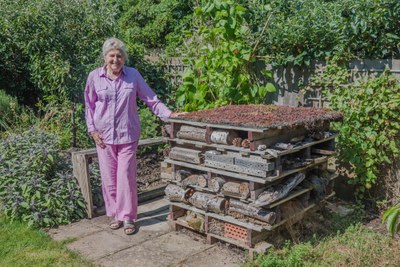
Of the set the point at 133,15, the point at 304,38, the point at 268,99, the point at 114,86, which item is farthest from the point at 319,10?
the point at 133,15

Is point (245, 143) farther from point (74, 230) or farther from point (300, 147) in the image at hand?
point (74, 230)

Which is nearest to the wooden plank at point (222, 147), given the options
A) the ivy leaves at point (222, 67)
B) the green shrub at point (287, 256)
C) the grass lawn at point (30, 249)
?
the green shrub at point (287, 256)

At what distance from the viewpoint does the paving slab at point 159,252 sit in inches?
143

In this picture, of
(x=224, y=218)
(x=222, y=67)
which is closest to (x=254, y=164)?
(x=224, y=218)

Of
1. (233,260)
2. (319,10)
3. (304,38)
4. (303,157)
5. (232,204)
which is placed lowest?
(233,260)

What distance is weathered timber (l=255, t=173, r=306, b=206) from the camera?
3529mm

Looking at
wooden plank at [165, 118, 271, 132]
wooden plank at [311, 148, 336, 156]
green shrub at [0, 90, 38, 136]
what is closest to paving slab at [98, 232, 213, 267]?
wooden plank at [165, 118, 271, 132]

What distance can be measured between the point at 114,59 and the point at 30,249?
1815 millimetres

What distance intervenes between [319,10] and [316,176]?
2.11 meters

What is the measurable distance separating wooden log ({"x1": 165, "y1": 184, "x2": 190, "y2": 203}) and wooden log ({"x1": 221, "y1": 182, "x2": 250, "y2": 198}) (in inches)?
18.1

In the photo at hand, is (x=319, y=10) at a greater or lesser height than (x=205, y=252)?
greater

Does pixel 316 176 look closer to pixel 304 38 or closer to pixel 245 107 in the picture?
pixel 245 107

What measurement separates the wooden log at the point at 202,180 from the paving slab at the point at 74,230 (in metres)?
1.15

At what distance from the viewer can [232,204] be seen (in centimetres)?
374
